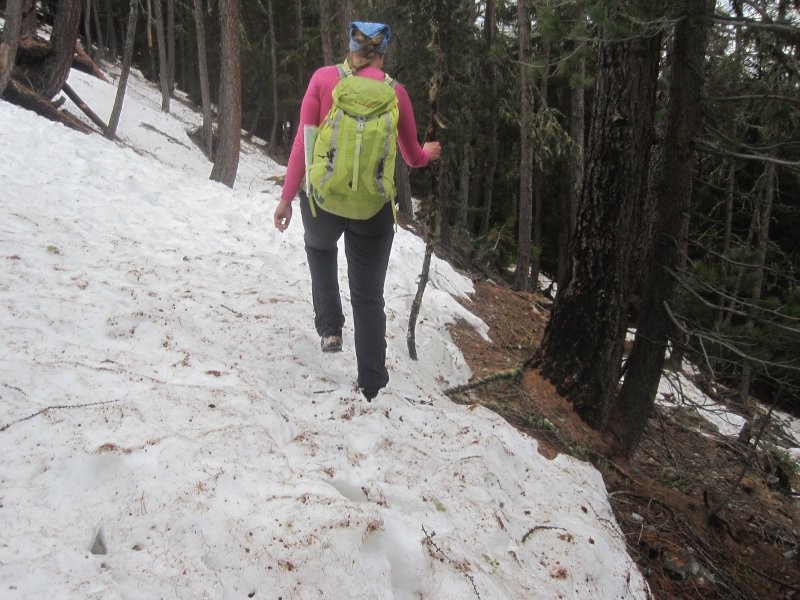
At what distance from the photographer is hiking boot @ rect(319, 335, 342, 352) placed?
3.97 meters

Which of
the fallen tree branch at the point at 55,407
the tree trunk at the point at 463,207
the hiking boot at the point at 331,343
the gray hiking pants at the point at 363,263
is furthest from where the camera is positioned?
the tree trunk at the point at 463,207

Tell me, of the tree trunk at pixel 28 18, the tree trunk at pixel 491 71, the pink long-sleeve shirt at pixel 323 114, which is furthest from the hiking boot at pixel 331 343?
the tree trunk at pixel 28 18

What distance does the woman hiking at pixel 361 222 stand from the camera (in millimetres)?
3109

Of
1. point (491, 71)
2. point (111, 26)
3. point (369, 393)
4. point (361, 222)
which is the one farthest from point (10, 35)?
point (111, 26)

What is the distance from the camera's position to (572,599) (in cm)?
261

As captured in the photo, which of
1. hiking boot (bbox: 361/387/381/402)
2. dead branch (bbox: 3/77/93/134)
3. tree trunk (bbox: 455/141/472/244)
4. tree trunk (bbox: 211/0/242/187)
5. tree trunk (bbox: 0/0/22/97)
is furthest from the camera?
tree trunk (bbox: 455/141/472/244)

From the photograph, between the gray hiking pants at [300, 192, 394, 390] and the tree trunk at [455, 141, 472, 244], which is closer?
the gray hiking pants at [300, 192, 394, 390]

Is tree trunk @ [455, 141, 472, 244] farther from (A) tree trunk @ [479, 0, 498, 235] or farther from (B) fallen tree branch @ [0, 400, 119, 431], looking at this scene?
(B) fallen tree branch @ [0, 400, 119, 431]

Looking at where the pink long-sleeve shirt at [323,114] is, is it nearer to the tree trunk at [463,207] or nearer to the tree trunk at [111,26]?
the tree trunk at [463,207]

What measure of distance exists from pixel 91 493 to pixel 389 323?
10.5ft

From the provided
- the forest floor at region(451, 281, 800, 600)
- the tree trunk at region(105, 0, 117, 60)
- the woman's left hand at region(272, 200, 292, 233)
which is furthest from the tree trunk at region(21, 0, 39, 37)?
the tree trunk at region(105, 0, 117, 60)

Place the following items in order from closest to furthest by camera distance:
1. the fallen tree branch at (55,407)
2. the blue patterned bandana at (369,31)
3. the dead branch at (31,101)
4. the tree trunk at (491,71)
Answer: the fallen tree branch at (55,407), the blue patterned bandana at (369,31), the dead branch at (31,101), the tree trunk at (491,71)

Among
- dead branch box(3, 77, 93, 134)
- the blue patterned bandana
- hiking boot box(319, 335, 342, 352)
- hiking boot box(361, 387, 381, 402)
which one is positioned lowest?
hiking boot box(361, 387, 381, 402)

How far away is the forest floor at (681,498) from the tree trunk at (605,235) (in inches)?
10.2
